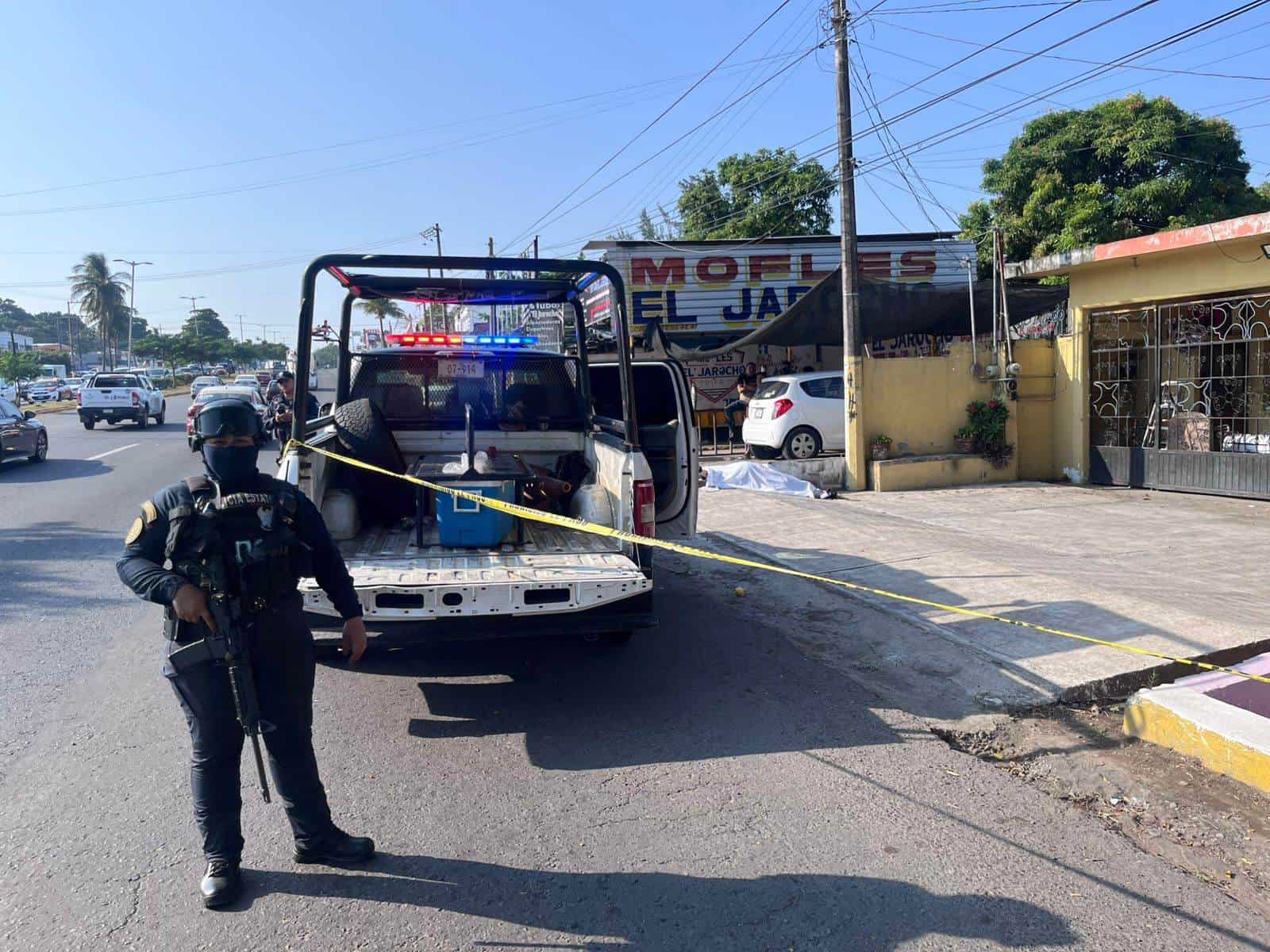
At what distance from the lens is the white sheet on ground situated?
13352mm

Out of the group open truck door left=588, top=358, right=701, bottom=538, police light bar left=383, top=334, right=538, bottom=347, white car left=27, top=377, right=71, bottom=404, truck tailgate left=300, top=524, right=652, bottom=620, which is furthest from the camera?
white car left=27, top=377, right=71, bottom=404

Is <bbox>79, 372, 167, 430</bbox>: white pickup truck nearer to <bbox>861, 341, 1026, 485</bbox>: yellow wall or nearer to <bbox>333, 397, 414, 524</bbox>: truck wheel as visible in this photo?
<bbox>861, 341, 1026, 485</bbox>: yellow wall

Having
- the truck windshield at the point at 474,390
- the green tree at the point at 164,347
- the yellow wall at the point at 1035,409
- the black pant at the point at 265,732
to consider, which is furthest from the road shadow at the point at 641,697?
the green tree at the point at 164,347

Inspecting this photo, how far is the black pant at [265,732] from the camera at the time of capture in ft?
10.4

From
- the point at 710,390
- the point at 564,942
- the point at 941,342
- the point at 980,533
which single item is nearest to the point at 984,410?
the point at 980,533

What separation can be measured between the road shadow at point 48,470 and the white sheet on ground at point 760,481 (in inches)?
405

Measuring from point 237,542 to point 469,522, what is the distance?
7.43ft

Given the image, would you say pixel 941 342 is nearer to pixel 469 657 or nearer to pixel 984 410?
pixel 984 410

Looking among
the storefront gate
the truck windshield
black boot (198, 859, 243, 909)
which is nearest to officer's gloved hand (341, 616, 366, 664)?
black boot (198, 859, 243, 909)

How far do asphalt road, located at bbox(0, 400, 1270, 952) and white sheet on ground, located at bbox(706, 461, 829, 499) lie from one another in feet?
24.6

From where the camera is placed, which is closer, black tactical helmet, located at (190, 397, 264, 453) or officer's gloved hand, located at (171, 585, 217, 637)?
officer's gloved hand, located at (171, 585, 217, 637)

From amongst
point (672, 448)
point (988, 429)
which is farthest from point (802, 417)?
point (672, 448)

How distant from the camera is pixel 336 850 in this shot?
3.34 m

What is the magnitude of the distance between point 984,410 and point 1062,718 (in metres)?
9.89
